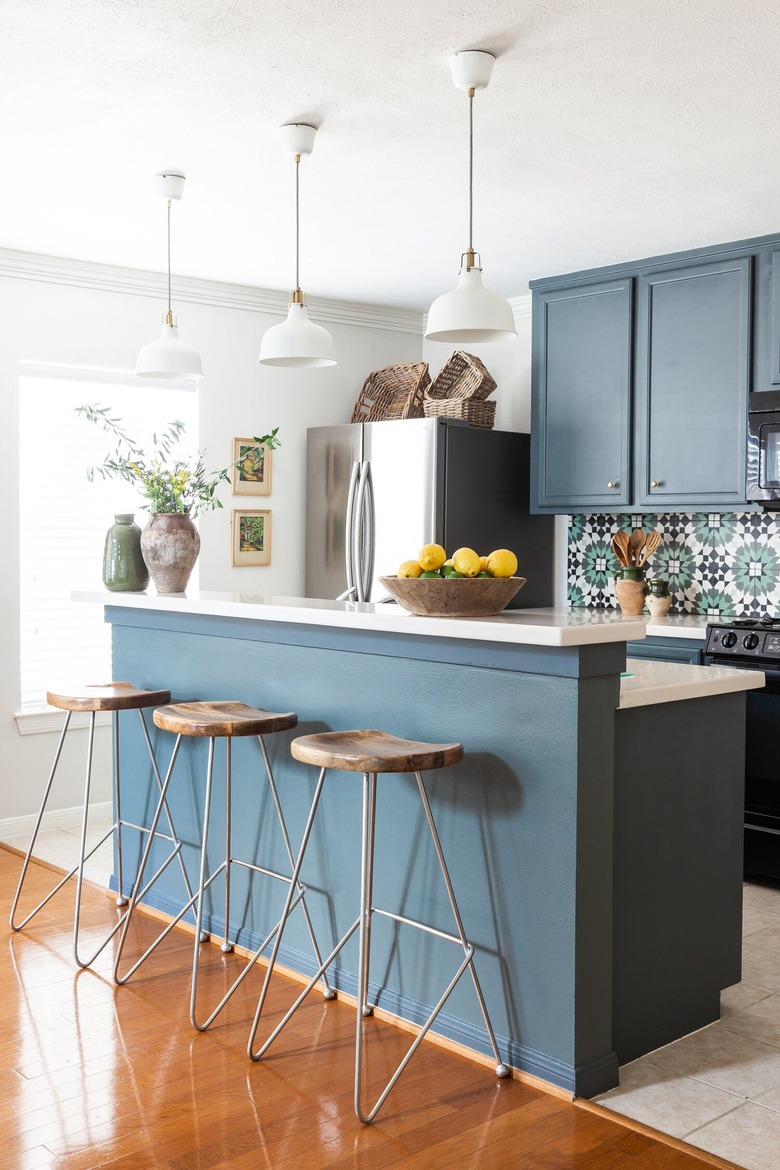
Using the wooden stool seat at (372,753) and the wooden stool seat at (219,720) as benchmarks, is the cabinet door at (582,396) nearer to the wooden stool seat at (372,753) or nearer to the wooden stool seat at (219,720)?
the wooden stool seat at (219,720)

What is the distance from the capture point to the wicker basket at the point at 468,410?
5.05 m

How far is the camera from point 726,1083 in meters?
2.47

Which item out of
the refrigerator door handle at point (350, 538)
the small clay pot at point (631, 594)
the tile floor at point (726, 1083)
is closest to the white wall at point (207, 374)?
the refrigerator door handle at point (350, 538)

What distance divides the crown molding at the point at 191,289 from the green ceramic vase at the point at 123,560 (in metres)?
1.49

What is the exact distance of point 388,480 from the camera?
5102 millimetres

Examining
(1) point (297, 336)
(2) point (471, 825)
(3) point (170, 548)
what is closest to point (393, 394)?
(3) point (170, 548)

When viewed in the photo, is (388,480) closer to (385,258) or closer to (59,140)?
(385,258)

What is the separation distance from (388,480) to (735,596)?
161 cm

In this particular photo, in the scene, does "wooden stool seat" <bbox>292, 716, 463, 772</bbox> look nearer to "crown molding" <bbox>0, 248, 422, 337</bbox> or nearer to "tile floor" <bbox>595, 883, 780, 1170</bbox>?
"tile floor" <bbox>595, 883, 780, 1170</bbox>

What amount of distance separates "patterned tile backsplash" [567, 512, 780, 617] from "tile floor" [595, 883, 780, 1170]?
203 cm

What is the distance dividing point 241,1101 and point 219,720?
0.90 metres

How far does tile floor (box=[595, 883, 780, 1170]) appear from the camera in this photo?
7.32ft

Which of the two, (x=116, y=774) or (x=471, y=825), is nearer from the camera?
(x=471, y=825)

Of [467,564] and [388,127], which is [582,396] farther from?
[467,564]
